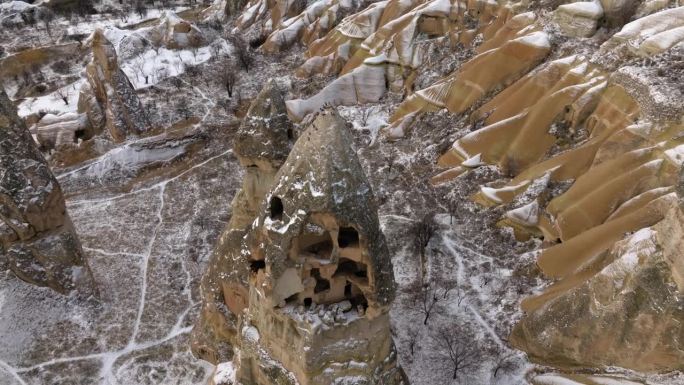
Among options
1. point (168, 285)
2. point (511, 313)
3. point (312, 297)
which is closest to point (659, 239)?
point (511, 313)

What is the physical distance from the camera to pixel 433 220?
86.4 feet

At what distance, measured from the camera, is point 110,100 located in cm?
3509

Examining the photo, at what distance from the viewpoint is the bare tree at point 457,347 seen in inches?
735

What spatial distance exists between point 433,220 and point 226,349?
12.7 m

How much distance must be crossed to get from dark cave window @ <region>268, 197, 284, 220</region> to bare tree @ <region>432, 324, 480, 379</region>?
10.1 meters

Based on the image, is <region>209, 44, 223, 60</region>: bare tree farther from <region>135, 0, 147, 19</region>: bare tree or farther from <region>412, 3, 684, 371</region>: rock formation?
<region>412, 3, 684, 371</region>: rock formation

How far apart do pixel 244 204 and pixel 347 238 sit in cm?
653

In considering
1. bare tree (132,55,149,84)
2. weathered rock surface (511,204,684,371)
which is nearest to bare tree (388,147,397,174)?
weathered rock surface (511,204,684,371)

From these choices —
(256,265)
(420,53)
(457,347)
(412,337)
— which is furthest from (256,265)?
(420,53)

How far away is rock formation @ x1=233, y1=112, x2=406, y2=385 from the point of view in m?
10.8

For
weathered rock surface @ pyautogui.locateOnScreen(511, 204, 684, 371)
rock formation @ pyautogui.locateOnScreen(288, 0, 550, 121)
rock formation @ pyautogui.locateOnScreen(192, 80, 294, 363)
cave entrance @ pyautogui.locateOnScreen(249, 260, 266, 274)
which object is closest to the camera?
cave entrance @ pyautogui.locateOnScreen(249, 260, 266, 274)

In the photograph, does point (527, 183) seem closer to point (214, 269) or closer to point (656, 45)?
point (656, 45)

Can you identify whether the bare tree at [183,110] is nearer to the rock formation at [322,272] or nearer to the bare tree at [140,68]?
the bare tree at [140,68]

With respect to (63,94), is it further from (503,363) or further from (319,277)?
(503,363)
